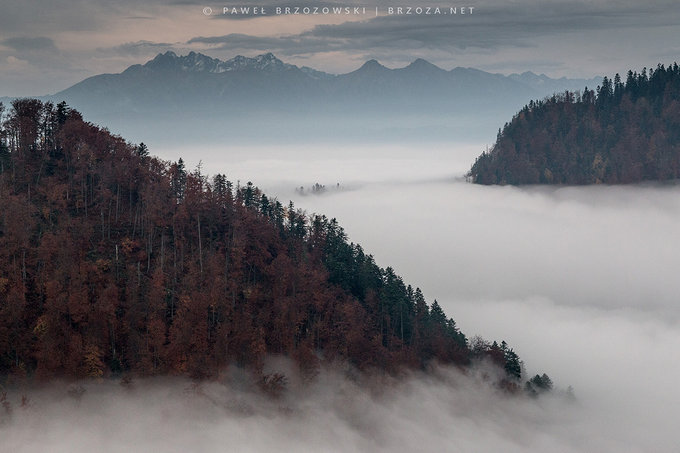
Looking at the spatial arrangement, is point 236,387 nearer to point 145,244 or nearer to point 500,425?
point 145,244

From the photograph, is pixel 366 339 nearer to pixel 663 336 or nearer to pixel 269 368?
pixel 269 368

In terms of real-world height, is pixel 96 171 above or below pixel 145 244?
above

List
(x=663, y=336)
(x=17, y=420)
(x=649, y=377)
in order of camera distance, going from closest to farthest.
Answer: (x=17, y=420)
(x=649, y=377)
(x=663, y=336)

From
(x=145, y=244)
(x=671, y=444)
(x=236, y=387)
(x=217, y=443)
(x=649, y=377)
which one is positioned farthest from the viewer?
(x=649, y=377)

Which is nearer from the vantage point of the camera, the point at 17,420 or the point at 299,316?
the point at 17,420

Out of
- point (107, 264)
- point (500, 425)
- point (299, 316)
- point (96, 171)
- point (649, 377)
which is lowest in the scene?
point (649, 377)

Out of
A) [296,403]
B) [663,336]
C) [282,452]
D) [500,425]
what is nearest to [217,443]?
[282,452]
